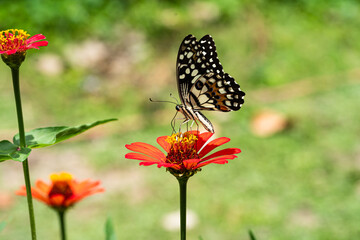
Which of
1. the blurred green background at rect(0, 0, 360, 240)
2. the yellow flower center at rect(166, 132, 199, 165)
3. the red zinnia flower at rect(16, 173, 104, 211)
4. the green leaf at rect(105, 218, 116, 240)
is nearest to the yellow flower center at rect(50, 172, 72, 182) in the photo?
the red zinnia flower at rect(16, 173, 104, 211)

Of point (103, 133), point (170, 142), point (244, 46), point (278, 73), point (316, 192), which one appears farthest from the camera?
point (244, 46)

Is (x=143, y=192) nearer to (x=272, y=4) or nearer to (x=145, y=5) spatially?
(x=145, y=5)

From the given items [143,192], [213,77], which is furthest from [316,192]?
[213,77]

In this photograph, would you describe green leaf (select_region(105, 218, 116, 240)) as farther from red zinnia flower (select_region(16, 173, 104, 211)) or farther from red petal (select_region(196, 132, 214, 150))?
red petal (select_region(196, 132, 214, 150))

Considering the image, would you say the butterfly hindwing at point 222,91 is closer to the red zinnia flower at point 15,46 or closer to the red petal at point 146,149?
the red petal at point 146,149

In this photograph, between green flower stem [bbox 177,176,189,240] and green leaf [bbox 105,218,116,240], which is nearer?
green flower stem [bbox 177,176,189,240]
